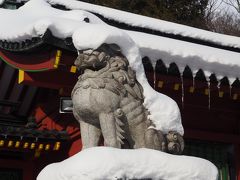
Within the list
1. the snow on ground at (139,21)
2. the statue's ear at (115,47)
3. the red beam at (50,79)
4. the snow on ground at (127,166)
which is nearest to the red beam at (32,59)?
the red beam at (50,79)

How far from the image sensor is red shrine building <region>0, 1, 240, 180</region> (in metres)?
6.64

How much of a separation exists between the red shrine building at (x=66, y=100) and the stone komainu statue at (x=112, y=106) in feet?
5.82

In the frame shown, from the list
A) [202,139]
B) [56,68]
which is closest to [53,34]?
[56,68]

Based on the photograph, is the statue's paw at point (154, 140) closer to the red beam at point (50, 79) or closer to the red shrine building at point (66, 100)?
the red shrine building at point (66, 100)

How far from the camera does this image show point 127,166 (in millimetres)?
3697

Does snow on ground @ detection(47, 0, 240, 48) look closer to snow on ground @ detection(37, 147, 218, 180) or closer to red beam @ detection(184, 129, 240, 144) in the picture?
red beam @ detection(184, 129, 240, 144)

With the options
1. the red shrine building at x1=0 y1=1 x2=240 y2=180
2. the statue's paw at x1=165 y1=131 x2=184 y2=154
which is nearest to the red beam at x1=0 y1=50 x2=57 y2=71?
the red shrine building at x1=0 y1=1 x2=240 y2=180

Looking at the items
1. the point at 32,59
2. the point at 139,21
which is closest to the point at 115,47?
the point at 32,59

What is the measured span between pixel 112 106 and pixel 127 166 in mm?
486

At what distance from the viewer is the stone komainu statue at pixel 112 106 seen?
3.98 m

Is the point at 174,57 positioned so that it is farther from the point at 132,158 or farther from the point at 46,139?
the point at 132,158

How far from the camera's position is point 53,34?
5.83 metres

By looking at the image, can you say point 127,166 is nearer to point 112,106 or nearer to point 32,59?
point 112,106

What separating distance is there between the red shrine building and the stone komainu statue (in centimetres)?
177
